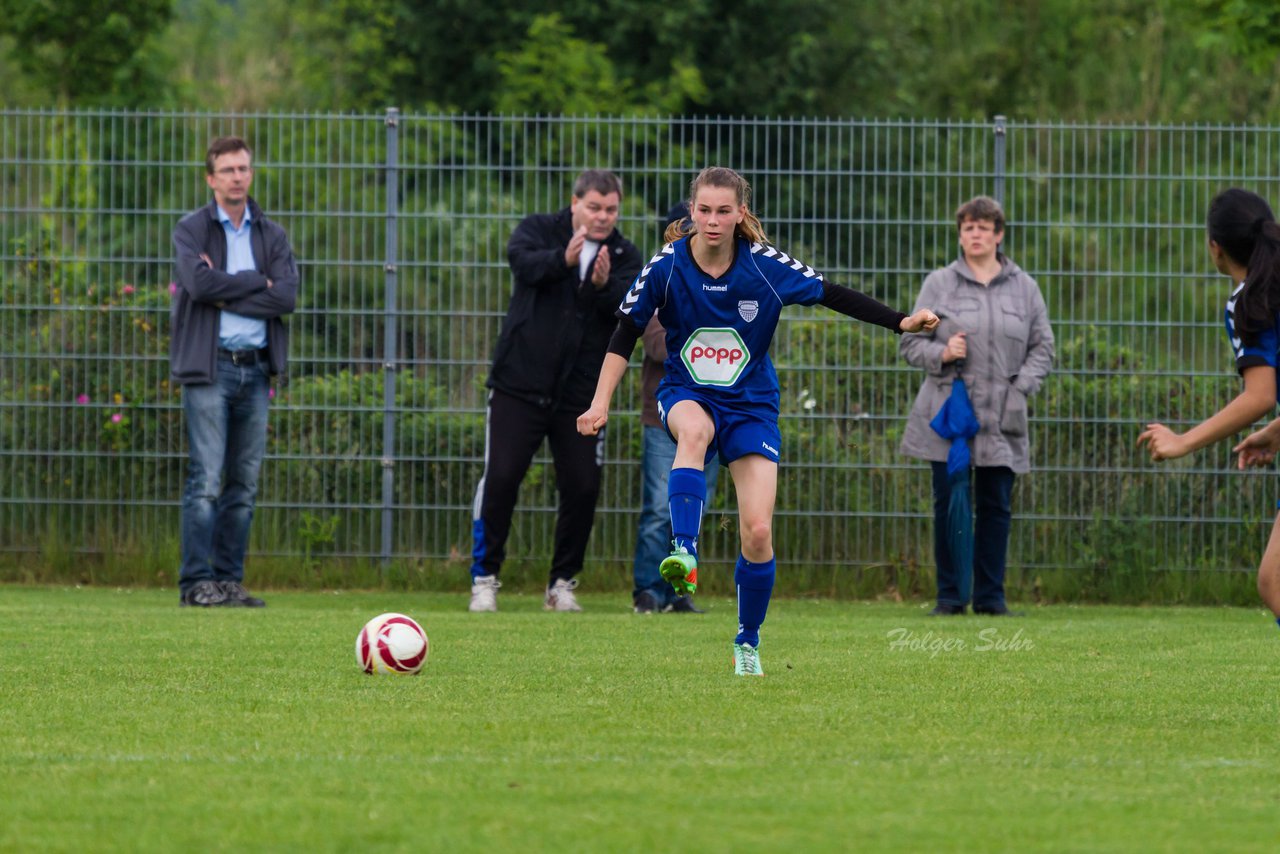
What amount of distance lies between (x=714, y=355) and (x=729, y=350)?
2.4 inches

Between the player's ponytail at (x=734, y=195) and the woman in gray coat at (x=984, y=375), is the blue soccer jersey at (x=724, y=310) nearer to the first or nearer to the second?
the player's ponytail at (x=734, y=195)

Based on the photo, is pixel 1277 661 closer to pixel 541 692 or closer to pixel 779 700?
pixel 779 700

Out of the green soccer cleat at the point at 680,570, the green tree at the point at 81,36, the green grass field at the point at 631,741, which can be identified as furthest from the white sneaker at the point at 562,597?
the green tree at the point at 81,36

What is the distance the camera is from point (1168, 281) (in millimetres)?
12117

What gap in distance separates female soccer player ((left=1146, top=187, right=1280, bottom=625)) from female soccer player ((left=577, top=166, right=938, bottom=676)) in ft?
4.01

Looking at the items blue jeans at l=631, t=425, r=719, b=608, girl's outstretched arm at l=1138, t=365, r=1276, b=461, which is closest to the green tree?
blue jeans at l=631, t=425, r=719, b=608

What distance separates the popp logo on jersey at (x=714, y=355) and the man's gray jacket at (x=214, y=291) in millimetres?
4121

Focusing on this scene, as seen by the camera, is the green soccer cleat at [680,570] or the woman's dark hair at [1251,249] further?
the green soccer cleat at [680,570]

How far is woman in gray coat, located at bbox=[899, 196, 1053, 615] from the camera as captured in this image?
10.8 meters

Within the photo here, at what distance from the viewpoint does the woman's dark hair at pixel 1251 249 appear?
6.05 metres

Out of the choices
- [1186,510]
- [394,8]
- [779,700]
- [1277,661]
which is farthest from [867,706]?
[394,8]

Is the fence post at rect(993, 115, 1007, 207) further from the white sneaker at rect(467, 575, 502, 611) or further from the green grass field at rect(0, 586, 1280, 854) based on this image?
the white sneaker at rect(467, 575, 502, 611)

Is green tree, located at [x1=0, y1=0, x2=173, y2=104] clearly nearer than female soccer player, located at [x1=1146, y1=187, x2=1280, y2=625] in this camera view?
No

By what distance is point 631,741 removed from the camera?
5539mm
